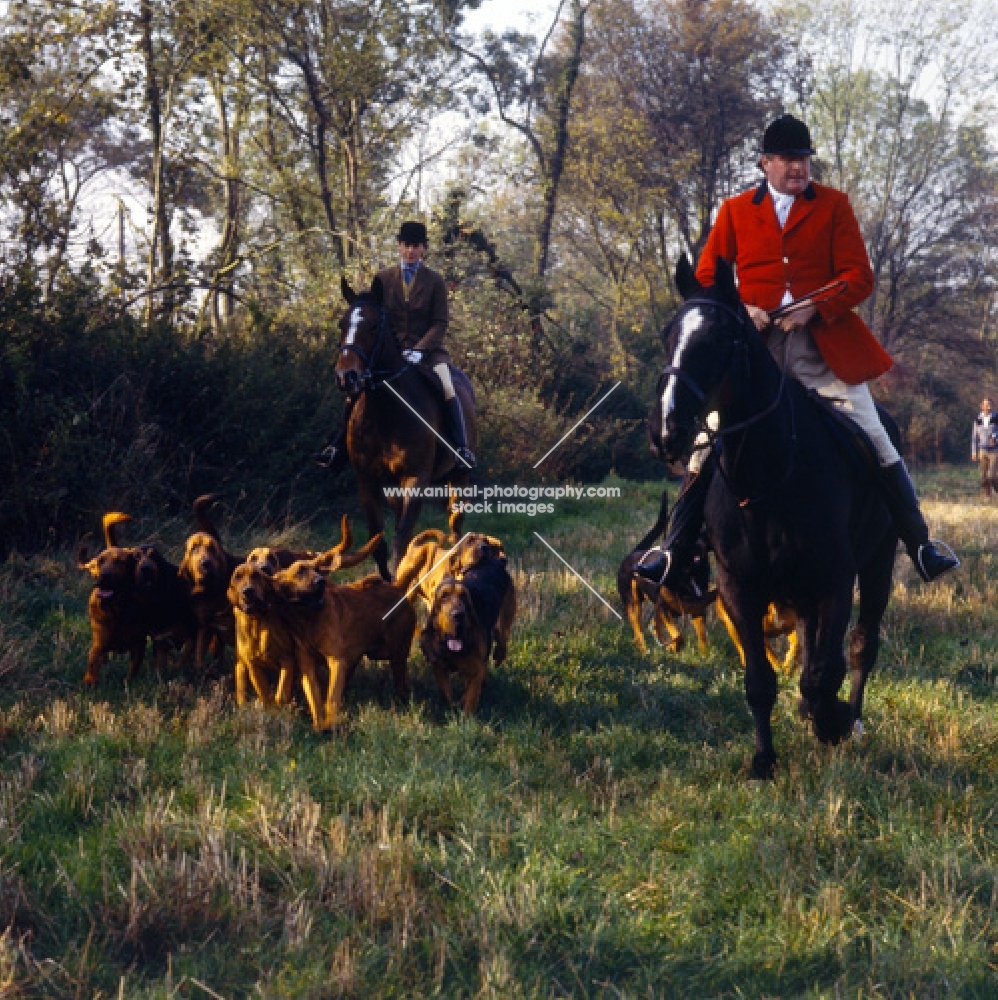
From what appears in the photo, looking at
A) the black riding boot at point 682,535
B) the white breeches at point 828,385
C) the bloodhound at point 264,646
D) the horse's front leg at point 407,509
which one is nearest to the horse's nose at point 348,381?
the horse's front leg at point 407,509

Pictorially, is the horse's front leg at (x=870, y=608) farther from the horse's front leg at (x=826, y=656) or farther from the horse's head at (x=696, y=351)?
the horse's head at (x=696, y=351)

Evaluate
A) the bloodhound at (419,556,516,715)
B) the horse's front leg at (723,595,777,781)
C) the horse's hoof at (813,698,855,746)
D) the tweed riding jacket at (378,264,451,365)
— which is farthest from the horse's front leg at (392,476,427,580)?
the horse's hoof at (813,698,855,746)

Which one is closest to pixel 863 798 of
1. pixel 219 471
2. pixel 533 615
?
pixel 533 615

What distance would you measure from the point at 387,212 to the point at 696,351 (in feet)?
57.6

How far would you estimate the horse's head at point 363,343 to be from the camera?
884 cm

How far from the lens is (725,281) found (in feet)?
16.0

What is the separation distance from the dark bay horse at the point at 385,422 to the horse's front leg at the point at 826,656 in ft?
14.5

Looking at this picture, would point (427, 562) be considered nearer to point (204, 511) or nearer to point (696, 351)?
point (204, 511)

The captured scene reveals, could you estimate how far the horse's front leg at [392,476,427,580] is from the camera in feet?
31.3

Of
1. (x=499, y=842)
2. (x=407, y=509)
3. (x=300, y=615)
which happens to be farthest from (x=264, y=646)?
(x=407, y=509)

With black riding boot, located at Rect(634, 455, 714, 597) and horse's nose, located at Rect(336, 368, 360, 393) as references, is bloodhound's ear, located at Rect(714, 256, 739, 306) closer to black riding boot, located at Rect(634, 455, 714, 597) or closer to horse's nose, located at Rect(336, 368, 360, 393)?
black riding boot, located at Rect(634, 455, 714, 597)

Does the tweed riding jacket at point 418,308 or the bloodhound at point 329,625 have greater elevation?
the tweed riding jacket at point 418,308

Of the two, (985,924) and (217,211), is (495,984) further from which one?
(217,211)

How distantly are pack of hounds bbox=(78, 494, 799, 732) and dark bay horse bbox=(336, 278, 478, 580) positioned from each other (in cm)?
160
